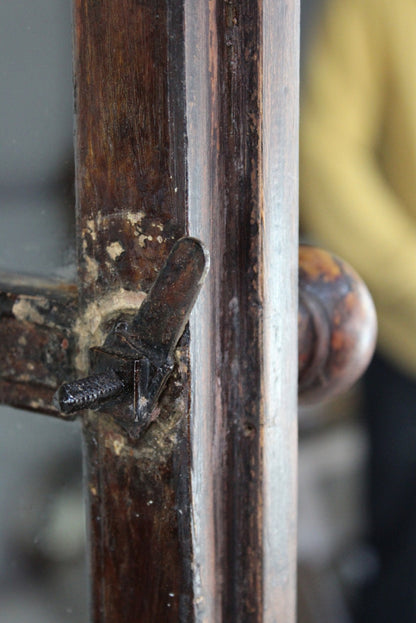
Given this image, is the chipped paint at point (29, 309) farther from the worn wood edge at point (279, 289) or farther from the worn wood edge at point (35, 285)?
the worn wood edge at point (279, 289)

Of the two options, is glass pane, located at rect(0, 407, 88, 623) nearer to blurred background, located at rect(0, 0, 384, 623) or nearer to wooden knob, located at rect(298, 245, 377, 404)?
blurred background, located at rect(0, 0, 384, 623)

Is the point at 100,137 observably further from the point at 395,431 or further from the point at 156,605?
the point at 395,431

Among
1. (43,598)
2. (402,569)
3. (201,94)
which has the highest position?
(201,94)

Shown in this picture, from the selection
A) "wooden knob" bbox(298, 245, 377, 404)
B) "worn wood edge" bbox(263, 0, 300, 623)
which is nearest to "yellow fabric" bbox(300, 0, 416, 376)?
"wooden knob" bbox(298, 245, 377, 404)

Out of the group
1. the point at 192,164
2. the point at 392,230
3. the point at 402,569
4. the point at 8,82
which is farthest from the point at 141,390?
the point at 402,569

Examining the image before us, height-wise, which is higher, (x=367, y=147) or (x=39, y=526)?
(x=367, y=147)

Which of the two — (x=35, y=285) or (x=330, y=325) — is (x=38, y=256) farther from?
(x=330, y=325)

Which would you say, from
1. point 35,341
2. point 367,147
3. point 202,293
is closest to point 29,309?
point 35,341
